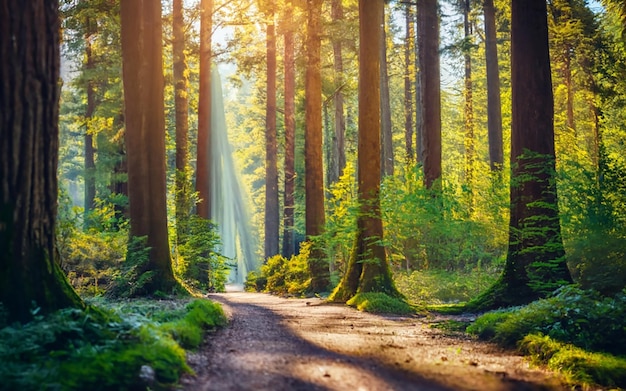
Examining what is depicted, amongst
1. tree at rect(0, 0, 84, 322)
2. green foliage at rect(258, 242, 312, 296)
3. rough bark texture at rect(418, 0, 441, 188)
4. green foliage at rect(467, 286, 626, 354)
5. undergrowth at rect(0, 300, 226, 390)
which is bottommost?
green foliage at rect(258, 242, 312, 296)

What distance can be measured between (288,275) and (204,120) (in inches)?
284

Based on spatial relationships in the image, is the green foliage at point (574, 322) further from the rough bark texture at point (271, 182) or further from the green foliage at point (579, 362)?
the rough bark texture at point (271, 182)

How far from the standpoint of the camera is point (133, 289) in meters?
11.3

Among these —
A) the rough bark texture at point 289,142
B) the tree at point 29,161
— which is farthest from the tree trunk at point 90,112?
the tree at point 29,161

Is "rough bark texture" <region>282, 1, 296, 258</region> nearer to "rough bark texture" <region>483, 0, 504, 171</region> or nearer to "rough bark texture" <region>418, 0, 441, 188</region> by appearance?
"rough bark texture" <region>483, 0, 504, 171</region>

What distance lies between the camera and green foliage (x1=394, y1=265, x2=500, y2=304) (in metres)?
15.1

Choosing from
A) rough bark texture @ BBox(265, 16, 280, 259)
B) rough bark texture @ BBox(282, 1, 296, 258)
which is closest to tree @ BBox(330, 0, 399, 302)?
rough bark texture @ BBox(282, 1, 296, 258)

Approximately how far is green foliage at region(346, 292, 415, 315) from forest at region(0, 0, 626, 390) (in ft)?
0.15

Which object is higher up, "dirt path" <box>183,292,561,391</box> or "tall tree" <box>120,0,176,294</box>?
"tall tree" <box>120,0,176,294</box>

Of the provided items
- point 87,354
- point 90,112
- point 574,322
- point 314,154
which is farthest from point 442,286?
point 90,112

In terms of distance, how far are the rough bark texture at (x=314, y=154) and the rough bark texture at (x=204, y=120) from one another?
5169mm

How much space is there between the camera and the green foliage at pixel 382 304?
1200cm

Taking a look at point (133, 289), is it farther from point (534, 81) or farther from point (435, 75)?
point (435, 75)

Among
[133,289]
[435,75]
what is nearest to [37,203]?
[133,289]
